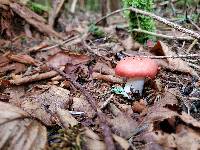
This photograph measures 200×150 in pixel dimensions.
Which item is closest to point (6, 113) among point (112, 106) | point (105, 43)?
point (112, 106)

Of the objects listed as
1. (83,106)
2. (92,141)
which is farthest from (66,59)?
(92,141)

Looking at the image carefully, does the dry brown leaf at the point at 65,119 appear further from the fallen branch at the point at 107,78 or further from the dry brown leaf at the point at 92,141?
the fallen branch at the point at 107,78

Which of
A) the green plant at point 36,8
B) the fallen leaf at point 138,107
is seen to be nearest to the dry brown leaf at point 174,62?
the fallen leaf at point 138,107

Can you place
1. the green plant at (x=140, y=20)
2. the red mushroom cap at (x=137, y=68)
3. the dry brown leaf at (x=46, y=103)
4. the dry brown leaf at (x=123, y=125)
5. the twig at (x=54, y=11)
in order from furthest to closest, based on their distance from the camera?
the twig at (x=54, y=11) < the green plant at (x=140, y=20) < the red mushroom cap at (x=137, y=68) < the dry brown leaf at (x=46, y=103) < the dry brown leaf at (x=123, y=125)

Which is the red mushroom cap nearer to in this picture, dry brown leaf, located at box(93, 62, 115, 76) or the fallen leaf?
the fallen leaf

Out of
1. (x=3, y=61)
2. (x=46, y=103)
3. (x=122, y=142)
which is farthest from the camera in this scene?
(x=3, y=61)

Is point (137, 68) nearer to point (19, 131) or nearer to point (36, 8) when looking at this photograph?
point (19, 131)

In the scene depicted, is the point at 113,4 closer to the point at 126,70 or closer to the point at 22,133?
the point at 126,70
